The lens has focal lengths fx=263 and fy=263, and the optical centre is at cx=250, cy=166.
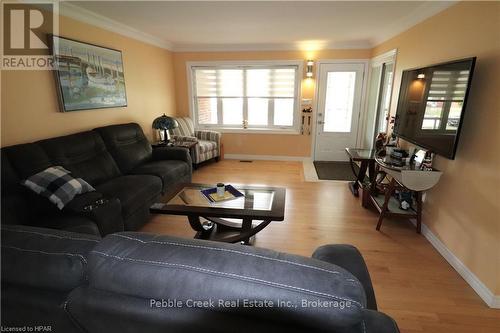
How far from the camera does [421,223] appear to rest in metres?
2.74

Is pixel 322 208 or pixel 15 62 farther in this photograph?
pixel 322 208

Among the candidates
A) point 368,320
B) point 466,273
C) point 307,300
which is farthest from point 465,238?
point 307,300

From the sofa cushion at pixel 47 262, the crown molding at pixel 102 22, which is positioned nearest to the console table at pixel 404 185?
the sofa cushion at pixel 47 262

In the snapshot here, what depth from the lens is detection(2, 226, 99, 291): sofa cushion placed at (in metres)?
0.76

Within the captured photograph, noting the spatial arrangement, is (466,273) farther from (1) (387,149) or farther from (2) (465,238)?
(1) (387,149)

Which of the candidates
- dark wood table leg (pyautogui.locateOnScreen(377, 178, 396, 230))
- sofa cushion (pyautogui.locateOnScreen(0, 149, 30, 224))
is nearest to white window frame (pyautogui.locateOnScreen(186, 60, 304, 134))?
dark wood table leg (pyautogui.locateOnScreen(377, 178, 396, 230))

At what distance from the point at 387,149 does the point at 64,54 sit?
12.1ft

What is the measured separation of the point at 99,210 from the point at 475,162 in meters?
2.91

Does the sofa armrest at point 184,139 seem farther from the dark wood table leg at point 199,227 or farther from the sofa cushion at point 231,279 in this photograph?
the sofa cushion at point 231,279

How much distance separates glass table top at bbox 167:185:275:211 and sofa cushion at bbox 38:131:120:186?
3.33ft

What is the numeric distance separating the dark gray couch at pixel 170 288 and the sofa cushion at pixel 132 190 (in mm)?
1624

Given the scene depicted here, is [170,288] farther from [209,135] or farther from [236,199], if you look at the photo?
[209,135]

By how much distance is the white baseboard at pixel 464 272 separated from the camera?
70.9 inches

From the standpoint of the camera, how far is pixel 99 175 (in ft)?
9.24
